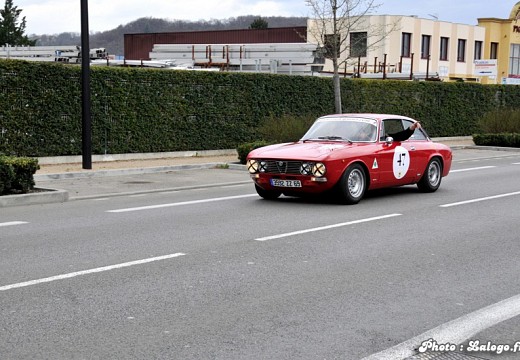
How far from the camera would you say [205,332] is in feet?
18.8

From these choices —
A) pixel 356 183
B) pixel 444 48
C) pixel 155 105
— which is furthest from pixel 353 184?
pixel 444 48

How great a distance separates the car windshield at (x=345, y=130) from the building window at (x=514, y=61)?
59.1m

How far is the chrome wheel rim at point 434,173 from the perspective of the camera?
15.1 m

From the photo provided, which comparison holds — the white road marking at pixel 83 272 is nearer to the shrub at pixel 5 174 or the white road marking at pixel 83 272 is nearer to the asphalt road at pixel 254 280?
the asphalt road at pixel 254 280

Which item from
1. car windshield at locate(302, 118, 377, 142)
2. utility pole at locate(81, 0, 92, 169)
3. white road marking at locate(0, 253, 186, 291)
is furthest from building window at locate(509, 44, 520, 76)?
white road marking at locate(0, 253, 186, 291)

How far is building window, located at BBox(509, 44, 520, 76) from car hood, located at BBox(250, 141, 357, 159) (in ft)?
197

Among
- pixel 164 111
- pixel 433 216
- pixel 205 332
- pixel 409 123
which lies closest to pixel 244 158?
pixel 164 111

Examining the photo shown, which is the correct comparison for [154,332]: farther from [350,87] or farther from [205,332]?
[350,87]

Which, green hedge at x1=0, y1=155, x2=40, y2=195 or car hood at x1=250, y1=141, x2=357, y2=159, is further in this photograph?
green hedge at x1=0, y1=155, x2=40, y2=195

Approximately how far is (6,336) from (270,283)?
257cm

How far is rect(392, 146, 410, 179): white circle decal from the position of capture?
14.0 meters

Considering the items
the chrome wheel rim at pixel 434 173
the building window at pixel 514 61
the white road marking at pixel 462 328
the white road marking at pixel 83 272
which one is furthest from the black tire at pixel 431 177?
the building window at pixel 514 61

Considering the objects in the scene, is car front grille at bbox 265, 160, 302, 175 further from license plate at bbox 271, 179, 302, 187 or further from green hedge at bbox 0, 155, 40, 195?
green hedge at bbox 0, 155, 40, 195

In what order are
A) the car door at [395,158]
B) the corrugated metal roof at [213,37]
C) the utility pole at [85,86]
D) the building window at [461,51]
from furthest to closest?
the building window at [461,51] < the corrugated metal roof at [213,37] < the utility pole at [85,86] < the car door at [395,158]
